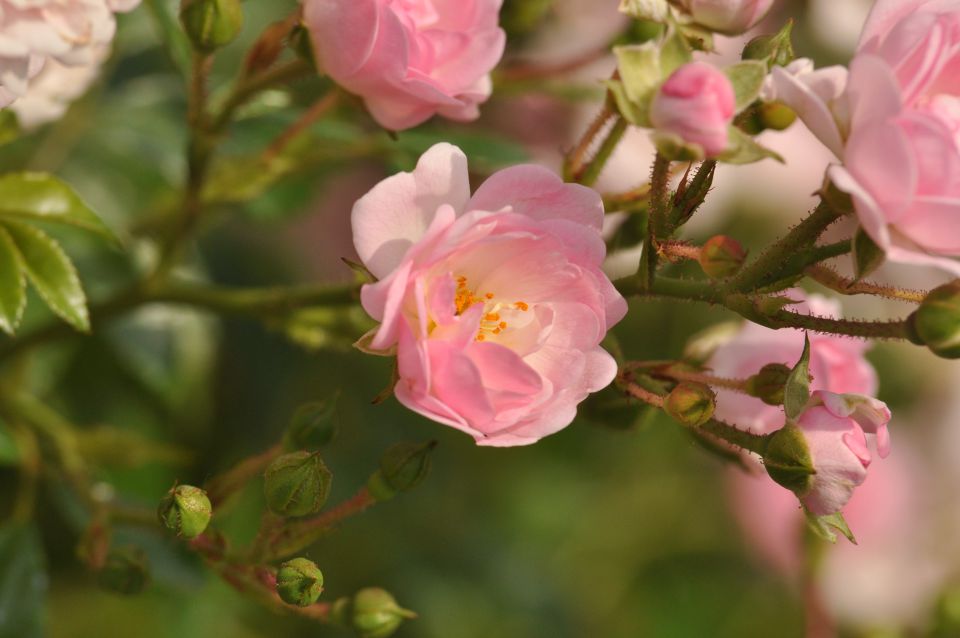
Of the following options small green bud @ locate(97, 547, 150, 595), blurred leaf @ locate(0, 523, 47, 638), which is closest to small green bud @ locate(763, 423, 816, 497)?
small green bud @ locate(97, 547, 150, 595)

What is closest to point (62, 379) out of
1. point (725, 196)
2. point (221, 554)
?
point (221, 554)

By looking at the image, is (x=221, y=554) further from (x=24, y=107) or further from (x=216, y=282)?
(x=216, y=282)

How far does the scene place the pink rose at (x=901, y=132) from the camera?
1.71 ft

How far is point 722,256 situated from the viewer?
23.4 inches

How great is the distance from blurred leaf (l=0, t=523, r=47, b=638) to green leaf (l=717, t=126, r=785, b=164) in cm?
60

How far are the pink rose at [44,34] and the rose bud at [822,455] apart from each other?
450mm

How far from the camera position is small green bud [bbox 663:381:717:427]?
23.4 inches

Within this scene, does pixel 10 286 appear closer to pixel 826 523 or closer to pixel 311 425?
pixel 311 425

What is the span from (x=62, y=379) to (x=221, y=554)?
485 mm

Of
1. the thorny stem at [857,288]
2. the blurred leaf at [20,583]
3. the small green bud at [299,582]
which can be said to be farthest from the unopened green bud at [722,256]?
the blurred leaf at [20,583]

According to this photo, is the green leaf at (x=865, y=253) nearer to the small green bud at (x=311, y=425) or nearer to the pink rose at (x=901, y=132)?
the pink rose at (x=901, y=132)

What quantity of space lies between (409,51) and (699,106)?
0.19 m

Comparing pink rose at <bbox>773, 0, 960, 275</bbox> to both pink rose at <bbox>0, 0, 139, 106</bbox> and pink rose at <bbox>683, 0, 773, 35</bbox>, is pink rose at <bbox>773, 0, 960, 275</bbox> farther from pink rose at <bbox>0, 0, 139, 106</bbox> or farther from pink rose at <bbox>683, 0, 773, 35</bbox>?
pink rose at <bbox>0, 0, 139, 106</bbox>

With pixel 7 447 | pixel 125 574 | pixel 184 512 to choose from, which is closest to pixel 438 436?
pixel 7 447
